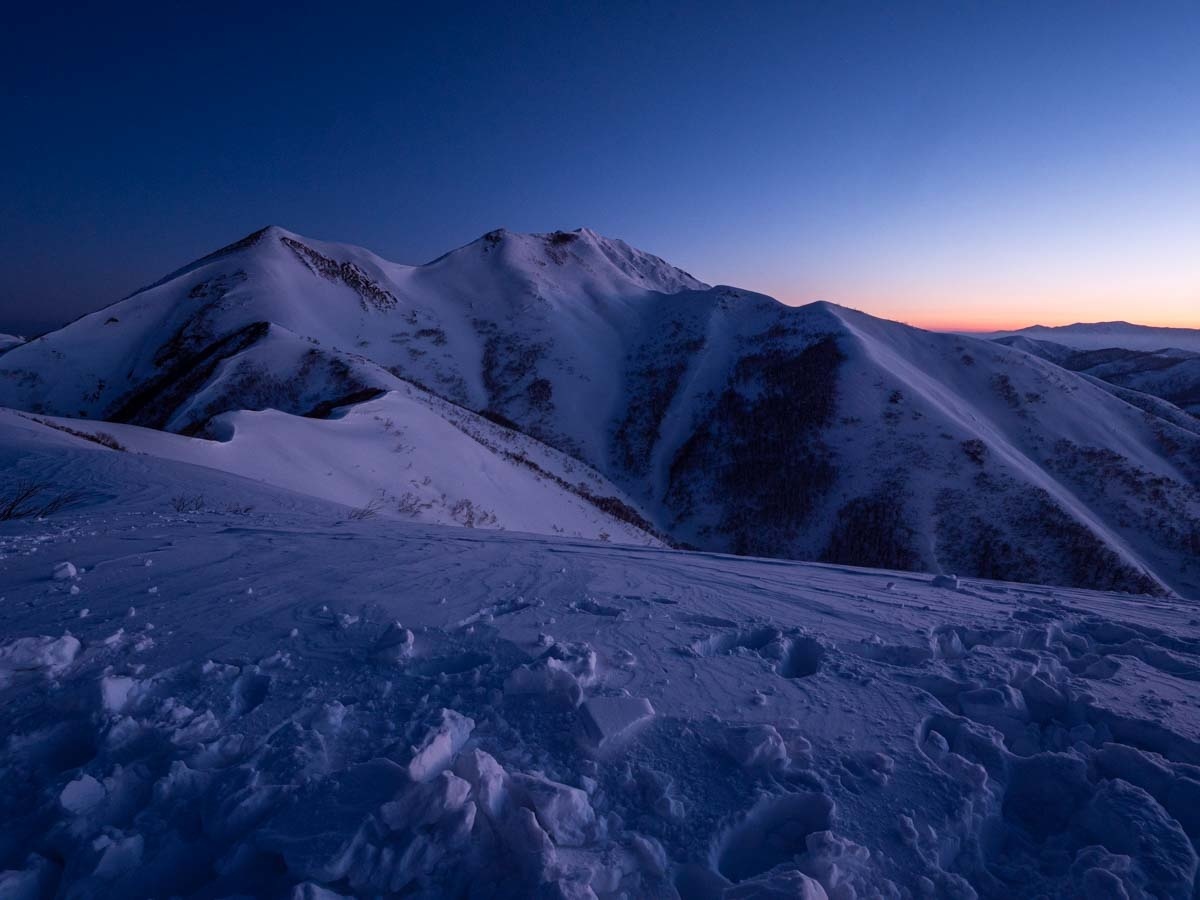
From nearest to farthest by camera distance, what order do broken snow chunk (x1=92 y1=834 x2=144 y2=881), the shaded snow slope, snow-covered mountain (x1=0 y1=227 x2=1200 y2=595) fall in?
1. broken snow chunk (x1=92 y1=834 x2=144 y2=881)
2. the shaded snow slope
3. snow-covered mountain (x1=0 y1=227 x2=1200 y2=595)

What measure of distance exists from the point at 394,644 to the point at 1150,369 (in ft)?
342

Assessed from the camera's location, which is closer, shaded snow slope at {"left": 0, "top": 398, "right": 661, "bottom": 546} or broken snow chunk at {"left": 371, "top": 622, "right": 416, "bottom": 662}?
broken snow chunk at {"left": 371, "top": 622, "right": 416, "bottom": 662}

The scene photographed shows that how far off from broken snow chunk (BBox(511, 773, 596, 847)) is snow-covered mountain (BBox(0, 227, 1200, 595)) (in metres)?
12.8

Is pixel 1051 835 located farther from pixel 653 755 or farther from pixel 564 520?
pixel 564 520

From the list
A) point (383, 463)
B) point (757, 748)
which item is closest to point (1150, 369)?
point (383, 463)

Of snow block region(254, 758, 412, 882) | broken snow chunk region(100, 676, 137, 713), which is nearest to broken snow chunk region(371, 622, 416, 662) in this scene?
snow block region(254, 758, 412, 882)

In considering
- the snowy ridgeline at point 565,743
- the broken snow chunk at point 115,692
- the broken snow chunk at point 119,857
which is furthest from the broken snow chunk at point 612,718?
the broken snow chunk at point 115,692

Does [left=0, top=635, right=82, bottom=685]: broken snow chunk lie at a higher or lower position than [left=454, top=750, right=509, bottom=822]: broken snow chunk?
higher

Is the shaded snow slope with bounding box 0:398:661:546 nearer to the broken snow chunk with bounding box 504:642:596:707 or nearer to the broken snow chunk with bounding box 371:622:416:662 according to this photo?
the broken snow chunk with bounding box 371:622:416:662

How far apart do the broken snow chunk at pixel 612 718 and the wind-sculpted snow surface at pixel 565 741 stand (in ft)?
0.05

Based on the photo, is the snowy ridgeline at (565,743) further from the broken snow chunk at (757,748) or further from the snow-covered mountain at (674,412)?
the snow-covered mountain at (674,412)

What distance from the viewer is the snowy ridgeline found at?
6.15 ft

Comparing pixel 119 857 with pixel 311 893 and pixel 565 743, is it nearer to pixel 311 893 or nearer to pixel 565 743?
pixel 311 893

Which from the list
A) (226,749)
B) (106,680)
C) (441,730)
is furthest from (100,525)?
(441,730)
